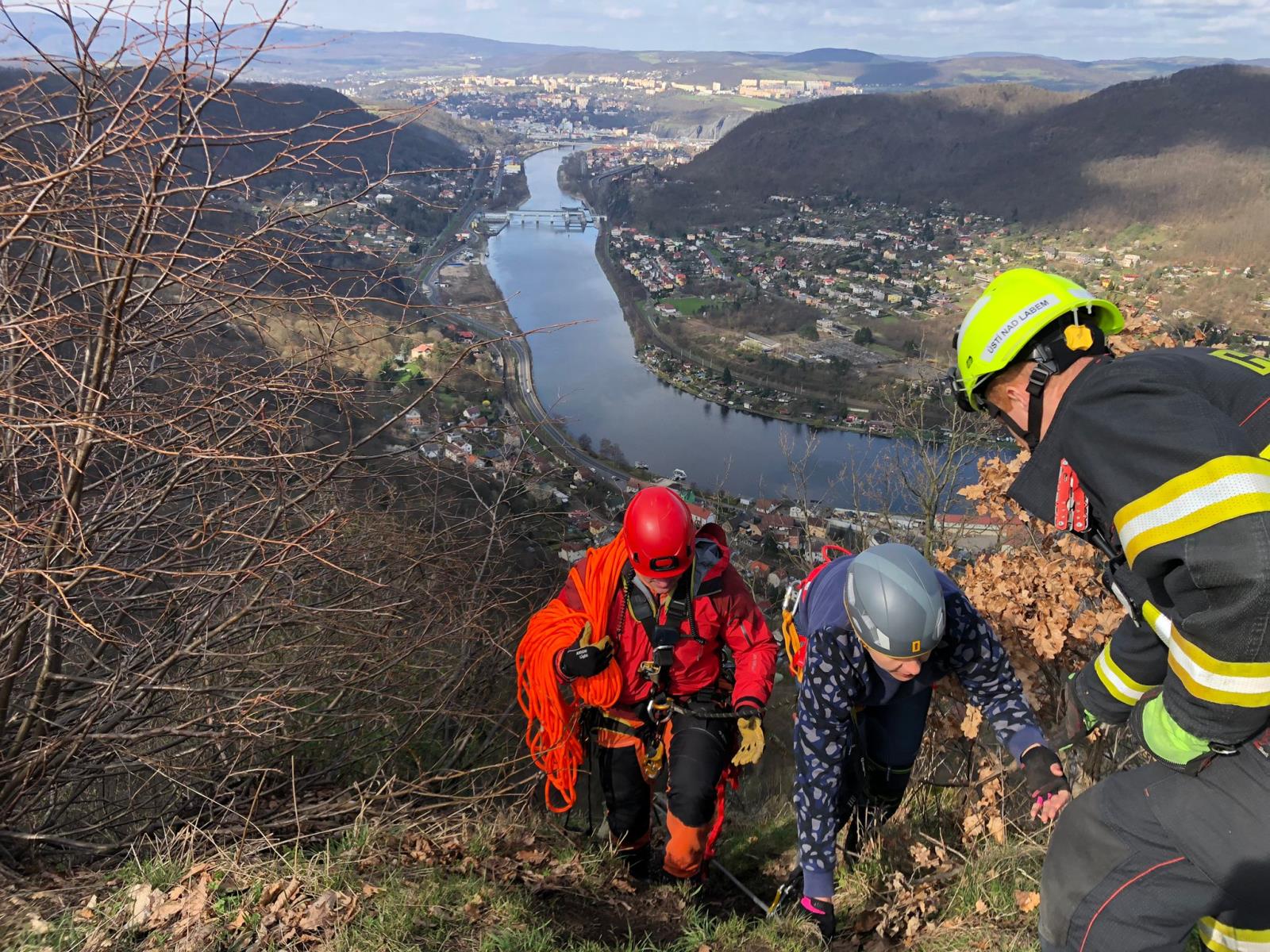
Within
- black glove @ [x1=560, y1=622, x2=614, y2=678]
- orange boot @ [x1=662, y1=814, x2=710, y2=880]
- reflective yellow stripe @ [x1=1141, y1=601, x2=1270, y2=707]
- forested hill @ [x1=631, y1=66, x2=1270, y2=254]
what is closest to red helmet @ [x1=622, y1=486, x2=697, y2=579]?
black glove @ [x1=560, y1=622, x2=614, y2=678]

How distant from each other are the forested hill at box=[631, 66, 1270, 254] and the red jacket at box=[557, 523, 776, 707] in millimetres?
71669

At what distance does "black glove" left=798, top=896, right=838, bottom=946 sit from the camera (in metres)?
2.80

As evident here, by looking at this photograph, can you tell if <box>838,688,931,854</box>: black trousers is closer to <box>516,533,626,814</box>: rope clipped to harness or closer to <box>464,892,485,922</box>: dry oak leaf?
<box>516,533,626,814</box>: rope clipped to harness

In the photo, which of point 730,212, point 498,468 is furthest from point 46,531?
point 730,212

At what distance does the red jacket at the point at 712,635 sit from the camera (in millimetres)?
3639

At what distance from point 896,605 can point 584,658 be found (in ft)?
4.77

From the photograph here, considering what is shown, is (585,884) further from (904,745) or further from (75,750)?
(75,750)

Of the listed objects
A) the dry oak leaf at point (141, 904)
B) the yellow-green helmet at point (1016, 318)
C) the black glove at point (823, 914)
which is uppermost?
the yellow-green helmet at point (1016, 318)

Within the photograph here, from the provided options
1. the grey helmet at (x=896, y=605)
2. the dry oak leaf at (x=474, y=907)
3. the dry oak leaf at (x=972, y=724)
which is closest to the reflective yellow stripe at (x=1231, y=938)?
the grey helmet at (x=896, y=605)

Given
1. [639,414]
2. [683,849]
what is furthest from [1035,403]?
[639,414]

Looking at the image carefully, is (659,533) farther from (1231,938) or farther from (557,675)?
(1231,938)

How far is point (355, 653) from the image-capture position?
4.11 metres

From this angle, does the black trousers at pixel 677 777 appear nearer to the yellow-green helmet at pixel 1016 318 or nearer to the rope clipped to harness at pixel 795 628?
the rope clipped to harness at pixel 795 628

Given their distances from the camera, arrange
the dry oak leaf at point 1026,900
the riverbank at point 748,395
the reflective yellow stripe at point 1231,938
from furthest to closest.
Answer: the riverbank at point 748,395 < the dry oak leaf at point 1026,900 < the reflective yellow stripe at point 1231,938
